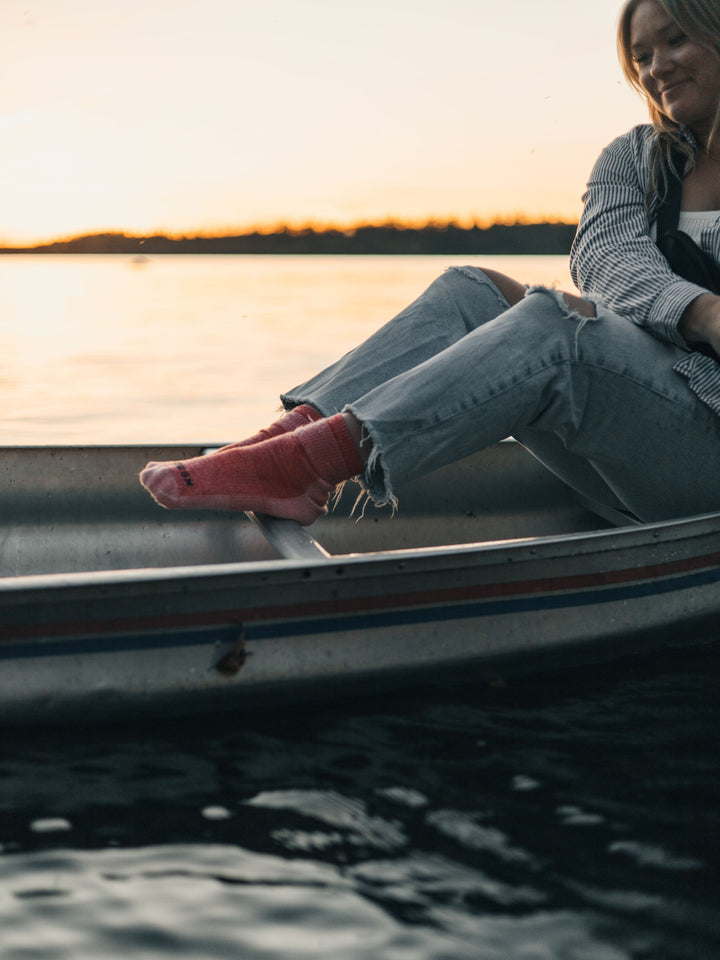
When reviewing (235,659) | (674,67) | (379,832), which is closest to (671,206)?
(674,67)

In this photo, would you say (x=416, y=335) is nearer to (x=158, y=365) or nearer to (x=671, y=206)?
(x=671, y=206)

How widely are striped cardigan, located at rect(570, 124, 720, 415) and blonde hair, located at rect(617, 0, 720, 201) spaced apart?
3 cm

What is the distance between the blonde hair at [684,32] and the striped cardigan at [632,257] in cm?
3

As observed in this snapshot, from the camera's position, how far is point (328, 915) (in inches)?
51.2

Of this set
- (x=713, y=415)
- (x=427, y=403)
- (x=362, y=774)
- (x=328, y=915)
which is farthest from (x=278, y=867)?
(x=713, y=415)

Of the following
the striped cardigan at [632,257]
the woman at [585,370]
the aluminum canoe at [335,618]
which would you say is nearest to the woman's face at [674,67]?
the woman at [585,370]

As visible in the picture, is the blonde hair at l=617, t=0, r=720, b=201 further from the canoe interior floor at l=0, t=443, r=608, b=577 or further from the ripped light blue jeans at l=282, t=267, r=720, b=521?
the canoe interior floor at l=0, t=443, r=608, b=577

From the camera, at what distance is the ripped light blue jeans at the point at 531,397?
1.72 metres

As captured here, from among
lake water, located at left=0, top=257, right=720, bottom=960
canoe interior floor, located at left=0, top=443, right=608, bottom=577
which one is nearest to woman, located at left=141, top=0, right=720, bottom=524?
lake water, located at left=0, top=257, right=720, bottom=960

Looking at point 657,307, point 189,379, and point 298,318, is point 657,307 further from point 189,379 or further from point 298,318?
point 298,318

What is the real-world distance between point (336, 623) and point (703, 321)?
0.81 m

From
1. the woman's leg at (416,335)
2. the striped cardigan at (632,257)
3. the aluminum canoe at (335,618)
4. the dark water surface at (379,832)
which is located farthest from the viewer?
the woman's leg at (416,335)

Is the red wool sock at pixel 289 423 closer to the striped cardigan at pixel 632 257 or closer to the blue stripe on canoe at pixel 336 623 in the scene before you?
the blue stripe on canoe at pixel 336 623

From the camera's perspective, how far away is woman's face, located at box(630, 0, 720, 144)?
193 centimetres
